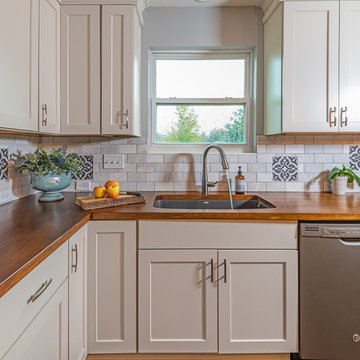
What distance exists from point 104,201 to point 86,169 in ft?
2.35

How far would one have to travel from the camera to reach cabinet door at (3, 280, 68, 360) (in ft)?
3.06

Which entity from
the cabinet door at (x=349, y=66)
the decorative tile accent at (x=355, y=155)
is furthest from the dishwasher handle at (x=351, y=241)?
the decorative tile accent at (x=355, y=155)

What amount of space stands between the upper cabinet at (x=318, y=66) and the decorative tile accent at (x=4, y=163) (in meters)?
1.72

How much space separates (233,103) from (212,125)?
0.77ft

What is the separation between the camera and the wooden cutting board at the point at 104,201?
69.1 inches

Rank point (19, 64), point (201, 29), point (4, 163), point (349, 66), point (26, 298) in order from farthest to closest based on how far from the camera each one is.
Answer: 1. point (201, 29)
2. point (349, 66)
3. point (4, 163)
4. point (19, 64)
5. point (26, 298)

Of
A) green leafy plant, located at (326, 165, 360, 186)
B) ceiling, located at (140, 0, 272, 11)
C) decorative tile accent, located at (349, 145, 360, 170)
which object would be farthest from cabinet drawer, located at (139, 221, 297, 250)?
ceiling, located at (140, 0, 272, 11)

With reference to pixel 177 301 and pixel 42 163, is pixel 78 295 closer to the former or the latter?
pixel 177 301

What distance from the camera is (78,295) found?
156 cm

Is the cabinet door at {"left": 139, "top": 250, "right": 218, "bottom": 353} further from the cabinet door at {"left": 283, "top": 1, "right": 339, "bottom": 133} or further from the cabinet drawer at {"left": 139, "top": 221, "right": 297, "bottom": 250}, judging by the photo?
the cabinet door at {"left": 283, "top": 1, "right": 339, "bottom": 133}

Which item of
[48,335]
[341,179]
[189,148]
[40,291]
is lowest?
[48,335]

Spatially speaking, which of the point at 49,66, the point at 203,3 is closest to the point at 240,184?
the point at 203,3

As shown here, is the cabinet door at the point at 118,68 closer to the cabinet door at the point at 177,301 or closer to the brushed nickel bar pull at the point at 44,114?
the brushed nickel bar pull at the point at 44,114

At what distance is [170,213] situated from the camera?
1700 millimetres
